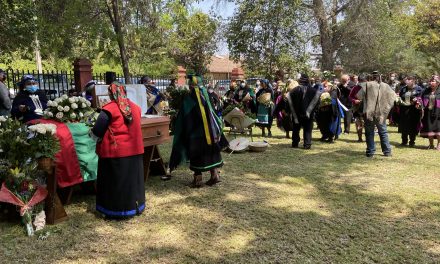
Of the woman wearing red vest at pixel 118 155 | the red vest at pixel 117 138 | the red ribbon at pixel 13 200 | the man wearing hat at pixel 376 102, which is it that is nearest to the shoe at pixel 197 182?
the woman wearing red vest at pixel 118 155

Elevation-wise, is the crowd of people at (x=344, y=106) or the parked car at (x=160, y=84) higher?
the parked car at (x=160, y=84)

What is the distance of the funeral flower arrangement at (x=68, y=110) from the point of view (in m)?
4.96

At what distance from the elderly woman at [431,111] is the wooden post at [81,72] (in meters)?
8.52

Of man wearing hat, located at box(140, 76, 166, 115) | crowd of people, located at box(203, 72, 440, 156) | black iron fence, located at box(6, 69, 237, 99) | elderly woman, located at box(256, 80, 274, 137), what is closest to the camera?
crowd of people, located at box(203, 72, 440, 156)

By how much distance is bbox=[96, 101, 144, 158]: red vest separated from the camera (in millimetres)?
4547

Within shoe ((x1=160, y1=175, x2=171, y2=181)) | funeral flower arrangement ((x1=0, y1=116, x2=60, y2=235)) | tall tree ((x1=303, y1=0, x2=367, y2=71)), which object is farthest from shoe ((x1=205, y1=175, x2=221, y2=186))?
tall tree ((x1=303, y1=0, x2=367, y2=71))

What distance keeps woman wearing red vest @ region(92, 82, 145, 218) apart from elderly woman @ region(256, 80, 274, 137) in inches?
263

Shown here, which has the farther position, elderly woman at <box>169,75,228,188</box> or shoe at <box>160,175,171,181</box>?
shoe at <box>160,175,171,181</box>

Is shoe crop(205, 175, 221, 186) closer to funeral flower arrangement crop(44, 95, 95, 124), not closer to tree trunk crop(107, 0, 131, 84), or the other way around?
funeral flower arrangement crop(44, 95, 95, 124)

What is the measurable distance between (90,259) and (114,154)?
1250mm

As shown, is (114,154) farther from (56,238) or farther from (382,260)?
(382,260)

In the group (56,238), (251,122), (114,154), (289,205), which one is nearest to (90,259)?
(56,238)

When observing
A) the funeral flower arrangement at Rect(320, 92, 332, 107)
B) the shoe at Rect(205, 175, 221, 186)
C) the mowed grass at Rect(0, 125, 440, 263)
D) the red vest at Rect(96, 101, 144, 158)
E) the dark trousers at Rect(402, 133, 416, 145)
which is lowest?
the mowed grass at Rect(0, 125, 440, 263)

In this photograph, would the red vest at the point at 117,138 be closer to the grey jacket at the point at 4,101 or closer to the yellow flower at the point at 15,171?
the yellow flower at the point at 15,171
